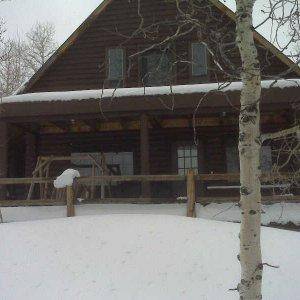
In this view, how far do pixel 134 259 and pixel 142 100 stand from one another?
4752 mm

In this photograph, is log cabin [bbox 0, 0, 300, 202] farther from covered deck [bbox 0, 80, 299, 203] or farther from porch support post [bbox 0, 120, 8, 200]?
porch support post [bbox 0, 120, 8, 200]

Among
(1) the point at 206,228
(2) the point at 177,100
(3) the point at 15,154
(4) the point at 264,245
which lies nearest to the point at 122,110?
(2) the point at 177,100

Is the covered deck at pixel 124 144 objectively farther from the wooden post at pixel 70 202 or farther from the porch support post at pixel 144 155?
the wooden post at pixel 70 202

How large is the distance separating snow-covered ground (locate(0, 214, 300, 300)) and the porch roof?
3.14m

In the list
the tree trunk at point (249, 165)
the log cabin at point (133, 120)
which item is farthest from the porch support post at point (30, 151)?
the tree trunk at point (249, 165)

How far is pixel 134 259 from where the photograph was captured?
820 cm

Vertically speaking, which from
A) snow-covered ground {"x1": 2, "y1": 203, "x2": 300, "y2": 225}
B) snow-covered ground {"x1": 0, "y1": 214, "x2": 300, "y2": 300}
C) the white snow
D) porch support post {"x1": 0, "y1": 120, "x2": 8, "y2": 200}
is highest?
porch support post {"x1": 0, "y1": 120, "x2": 8, "y2": 200}

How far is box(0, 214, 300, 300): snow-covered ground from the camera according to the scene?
727cm

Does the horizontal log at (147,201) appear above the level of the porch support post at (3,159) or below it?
below

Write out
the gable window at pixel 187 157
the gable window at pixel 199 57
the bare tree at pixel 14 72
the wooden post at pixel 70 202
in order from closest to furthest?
the wooden post at pixel 70 202 < the gable window at pixel 199 57 < the gable window at pixel 187 157 < the bare tree at pixel 14 72

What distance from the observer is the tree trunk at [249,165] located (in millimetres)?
4234

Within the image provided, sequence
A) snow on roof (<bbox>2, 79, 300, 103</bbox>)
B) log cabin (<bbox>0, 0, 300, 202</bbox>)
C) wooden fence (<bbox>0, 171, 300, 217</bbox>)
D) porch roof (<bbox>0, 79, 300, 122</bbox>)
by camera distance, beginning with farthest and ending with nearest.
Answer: log cabin (<bbox>0, 0, 300, 202</bbox>) → snow on roof (<bbox>2, 79, 300, 103</bbox>) → porch roof (<bbox>0, 79, 300, 122</bbox>) → wooden fence (<bbox>0, 171, 300, 217</bbox>)

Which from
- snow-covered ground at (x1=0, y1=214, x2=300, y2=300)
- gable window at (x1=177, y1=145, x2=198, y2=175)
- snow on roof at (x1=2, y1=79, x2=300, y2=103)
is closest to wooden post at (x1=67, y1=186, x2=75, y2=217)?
snow-covered ground at (x1=0, y1=214, x2=300, y2=300)

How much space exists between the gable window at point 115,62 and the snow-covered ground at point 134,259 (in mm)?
6549
